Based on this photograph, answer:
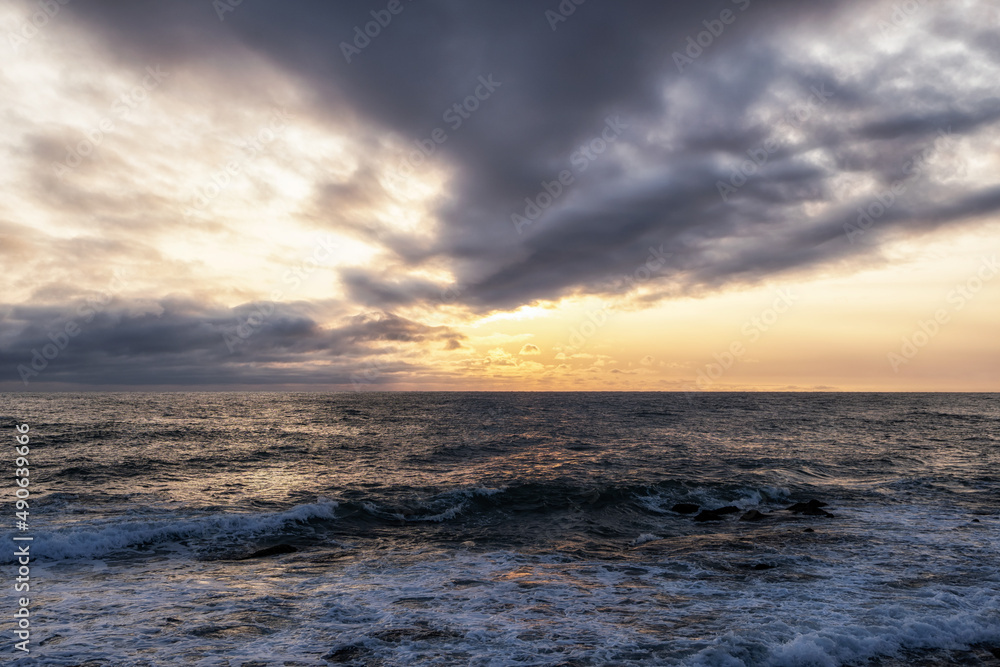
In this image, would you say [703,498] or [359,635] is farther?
[703,498]

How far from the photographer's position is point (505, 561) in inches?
625

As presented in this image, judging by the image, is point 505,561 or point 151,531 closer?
point 505,561

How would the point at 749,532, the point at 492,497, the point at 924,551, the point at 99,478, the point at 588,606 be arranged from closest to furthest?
the point at 588,606 < the point at 924,551 < the point at 749,532 < the point at 492,497 < the point at 99,478

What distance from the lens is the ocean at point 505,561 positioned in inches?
376

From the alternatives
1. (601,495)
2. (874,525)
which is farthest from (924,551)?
(601,495)

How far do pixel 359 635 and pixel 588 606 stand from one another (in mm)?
5150

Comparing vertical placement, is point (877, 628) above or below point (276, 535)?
above

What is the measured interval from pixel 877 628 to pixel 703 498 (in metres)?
16.7

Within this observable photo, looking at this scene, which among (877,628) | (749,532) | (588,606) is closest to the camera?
(877,628)

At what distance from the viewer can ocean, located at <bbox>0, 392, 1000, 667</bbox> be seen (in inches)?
376

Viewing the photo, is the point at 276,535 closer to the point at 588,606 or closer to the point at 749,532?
the point at 588,606

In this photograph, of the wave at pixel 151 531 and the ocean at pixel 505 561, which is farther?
the wave at pixel 151 531

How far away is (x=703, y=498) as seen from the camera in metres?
26.1

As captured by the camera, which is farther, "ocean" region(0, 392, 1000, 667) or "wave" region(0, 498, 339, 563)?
"wave" region(0, 498, 339, 563)
